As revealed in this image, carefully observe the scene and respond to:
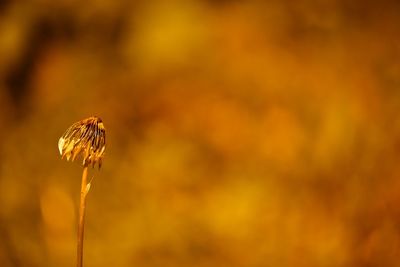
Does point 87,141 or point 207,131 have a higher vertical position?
point 207,131

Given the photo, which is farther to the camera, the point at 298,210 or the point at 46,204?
the point at 46,204

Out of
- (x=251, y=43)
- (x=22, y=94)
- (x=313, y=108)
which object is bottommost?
(x=22, y=94)

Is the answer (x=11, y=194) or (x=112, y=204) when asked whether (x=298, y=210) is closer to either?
(x=112, y=204)

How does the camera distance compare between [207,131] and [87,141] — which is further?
[207,131]

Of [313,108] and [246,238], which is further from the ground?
[313,108]

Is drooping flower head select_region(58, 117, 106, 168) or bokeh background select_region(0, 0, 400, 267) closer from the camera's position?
drooping flower head select_region(58, 117, 106, 168)

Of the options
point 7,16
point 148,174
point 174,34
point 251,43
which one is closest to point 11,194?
point 148,174

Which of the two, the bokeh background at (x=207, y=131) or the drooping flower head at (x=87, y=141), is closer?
the drooping flower head at (x=87, y=141)
